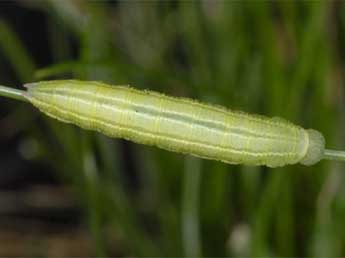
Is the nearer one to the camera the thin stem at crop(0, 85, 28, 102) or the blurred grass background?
the thin stem at crop(0, 85, 28, 102)

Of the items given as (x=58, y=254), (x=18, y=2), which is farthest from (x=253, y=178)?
(x=18, y=2)

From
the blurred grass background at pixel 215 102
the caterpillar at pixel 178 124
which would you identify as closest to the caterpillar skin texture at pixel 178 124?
the caterpillar at pixel 178 124

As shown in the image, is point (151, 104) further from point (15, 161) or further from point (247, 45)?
point (15, 161)

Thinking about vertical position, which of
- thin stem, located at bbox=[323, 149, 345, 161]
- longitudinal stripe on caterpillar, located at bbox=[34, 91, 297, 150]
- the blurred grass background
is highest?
the blurred grass background

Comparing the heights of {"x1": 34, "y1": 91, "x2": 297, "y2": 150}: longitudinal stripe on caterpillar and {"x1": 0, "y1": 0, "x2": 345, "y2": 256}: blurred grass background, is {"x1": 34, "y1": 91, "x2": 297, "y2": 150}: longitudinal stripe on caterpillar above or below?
below

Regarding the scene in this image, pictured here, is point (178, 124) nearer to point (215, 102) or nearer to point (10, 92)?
point (10, 92)

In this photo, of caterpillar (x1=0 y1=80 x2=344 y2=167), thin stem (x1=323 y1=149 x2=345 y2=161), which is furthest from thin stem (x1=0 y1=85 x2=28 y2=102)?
thin stem (x1=323 y1=149 x2=345 y2=161)

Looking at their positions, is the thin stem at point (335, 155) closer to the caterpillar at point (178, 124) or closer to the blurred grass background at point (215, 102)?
the caterpillar at point (178, 124)

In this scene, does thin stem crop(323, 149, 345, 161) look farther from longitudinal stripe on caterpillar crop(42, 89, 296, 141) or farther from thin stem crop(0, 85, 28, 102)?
thin stem crop(0, 85, 28, 102)
